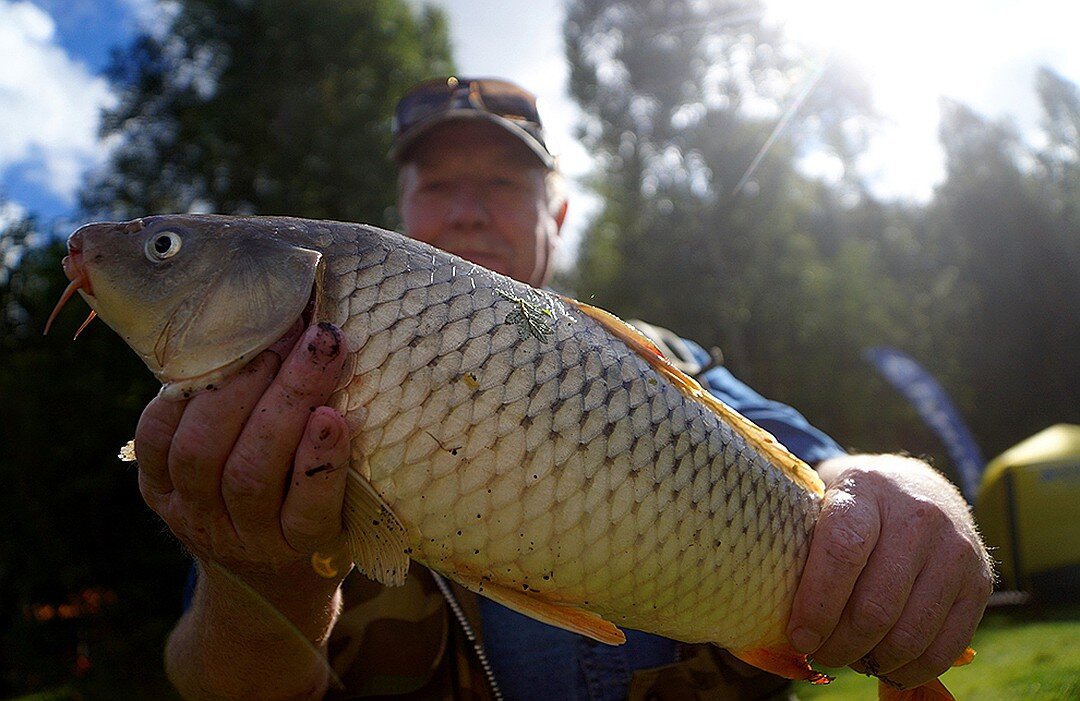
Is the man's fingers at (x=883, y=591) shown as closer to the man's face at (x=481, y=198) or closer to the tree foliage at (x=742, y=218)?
the man's face at (x=481, y=198)

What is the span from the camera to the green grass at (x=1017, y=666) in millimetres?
2928

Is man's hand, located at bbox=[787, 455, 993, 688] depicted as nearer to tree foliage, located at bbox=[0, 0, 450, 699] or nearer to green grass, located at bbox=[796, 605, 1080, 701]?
green grass, located at bbox=[796, 605, 1080, 701]

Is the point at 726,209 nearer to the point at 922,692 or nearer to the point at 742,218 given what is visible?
the point at 742,218

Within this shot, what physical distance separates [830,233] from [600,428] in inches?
668

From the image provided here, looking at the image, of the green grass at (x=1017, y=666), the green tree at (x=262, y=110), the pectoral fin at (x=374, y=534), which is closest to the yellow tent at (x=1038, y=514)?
the green grass at (x=1017, y=666)

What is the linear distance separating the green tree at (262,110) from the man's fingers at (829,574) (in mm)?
9203

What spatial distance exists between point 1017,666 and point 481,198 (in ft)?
10.7

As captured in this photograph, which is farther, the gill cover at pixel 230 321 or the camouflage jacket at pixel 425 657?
the camouflage jacket at pixel 425 657

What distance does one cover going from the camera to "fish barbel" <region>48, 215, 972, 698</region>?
103 centimetres

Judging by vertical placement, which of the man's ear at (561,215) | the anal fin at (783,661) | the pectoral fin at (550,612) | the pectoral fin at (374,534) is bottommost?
the anal fin at (783,661)

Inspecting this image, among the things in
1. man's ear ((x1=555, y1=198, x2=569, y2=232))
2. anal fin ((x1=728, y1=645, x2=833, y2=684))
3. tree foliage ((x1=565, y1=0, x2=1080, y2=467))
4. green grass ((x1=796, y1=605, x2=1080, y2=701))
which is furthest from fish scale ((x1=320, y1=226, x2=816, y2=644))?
tree foliage ((x1=565, y1=0, x2=1080, y2=467))

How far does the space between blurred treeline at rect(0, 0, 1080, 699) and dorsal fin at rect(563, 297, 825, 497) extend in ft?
23.7

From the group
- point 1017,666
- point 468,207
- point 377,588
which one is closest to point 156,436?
point 377,588

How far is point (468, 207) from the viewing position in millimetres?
2580
